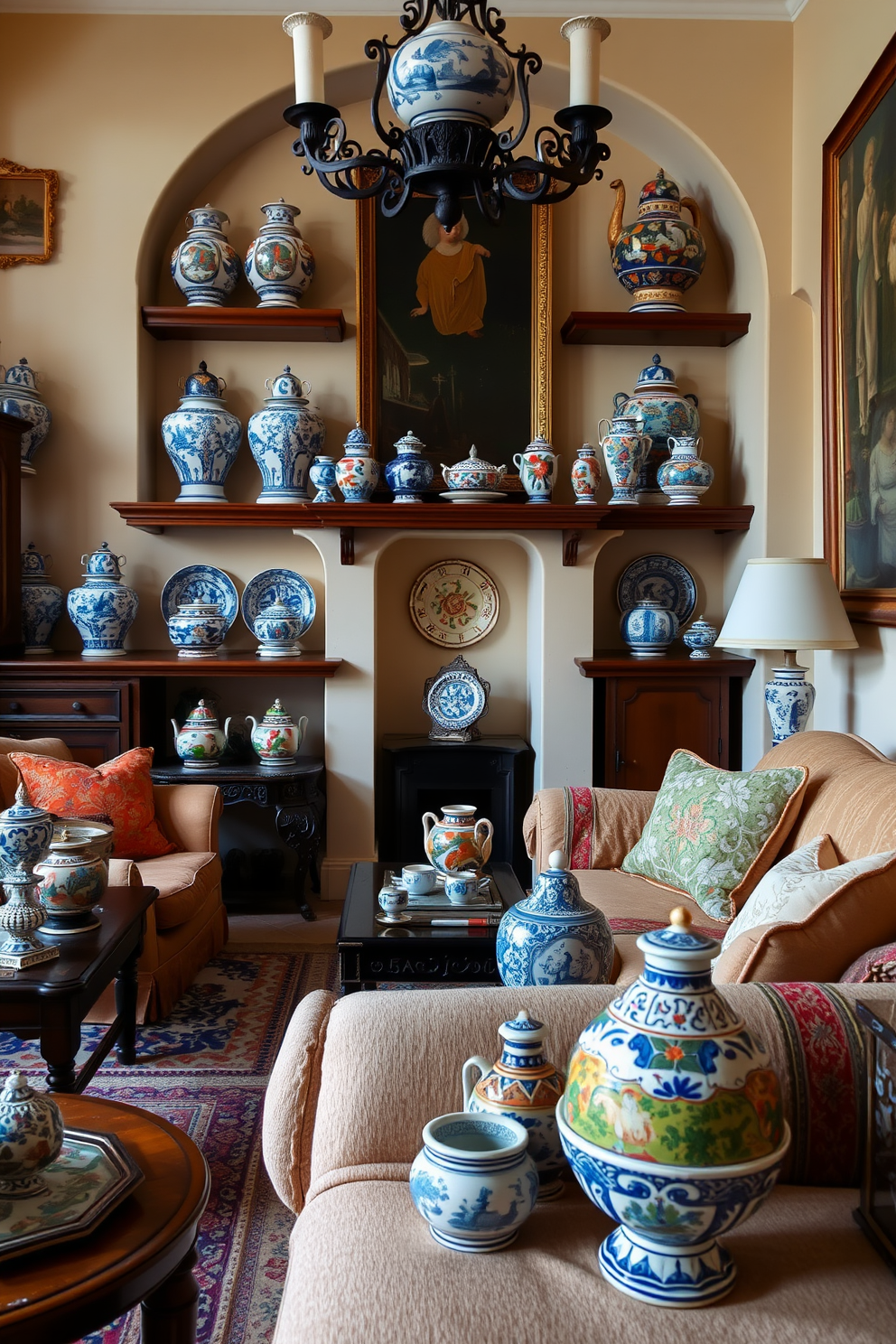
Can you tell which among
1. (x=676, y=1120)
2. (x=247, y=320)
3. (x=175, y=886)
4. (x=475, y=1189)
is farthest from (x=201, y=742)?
(x=676, y=1120)

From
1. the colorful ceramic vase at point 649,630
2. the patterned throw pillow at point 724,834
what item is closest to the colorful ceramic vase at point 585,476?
the colorful ceramic vase at point 649,630

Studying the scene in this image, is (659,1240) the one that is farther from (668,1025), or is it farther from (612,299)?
(612,299)

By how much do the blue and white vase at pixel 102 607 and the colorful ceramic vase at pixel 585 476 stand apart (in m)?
1.84

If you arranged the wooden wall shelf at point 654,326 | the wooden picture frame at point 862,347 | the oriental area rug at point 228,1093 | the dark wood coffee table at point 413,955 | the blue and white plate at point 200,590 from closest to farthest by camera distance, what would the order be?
the oriental area rug at point 228,1093 → the dark wood coffee table at point 413,955 → the wooden picture frame at point 862,347 → the wooden wall shelf at point 654,326 → the blue and white plate at point 200,590

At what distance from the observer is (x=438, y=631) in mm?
4926

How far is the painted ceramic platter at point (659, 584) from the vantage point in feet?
16.0

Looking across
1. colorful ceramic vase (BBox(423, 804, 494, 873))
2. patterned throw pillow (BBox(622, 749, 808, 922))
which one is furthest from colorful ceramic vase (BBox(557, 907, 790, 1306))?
colorful ceramic vase (BBox(423, 804, 494, 873))

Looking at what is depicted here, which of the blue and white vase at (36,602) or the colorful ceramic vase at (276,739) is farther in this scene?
the blue and white vase at (36,602)

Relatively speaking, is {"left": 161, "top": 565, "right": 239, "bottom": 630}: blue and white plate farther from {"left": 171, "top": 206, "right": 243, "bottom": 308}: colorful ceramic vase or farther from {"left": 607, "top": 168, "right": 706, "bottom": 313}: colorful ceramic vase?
{"left": 607, "top": 168, "right": 706, "bottom": 313}: colorful ceramic vase

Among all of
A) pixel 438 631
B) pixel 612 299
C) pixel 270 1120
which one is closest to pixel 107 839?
pixel 270 1120

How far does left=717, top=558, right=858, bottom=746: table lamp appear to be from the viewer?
10.8 ft

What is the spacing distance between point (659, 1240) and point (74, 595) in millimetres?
3750

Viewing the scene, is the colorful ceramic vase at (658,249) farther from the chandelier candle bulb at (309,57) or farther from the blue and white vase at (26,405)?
the chandelier candle bulb at (309,57)

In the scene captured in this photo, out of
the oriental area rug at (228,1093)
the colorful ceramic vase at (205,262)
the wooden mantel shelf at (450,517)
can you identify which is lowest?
the oriental area rug at (228,1093)
